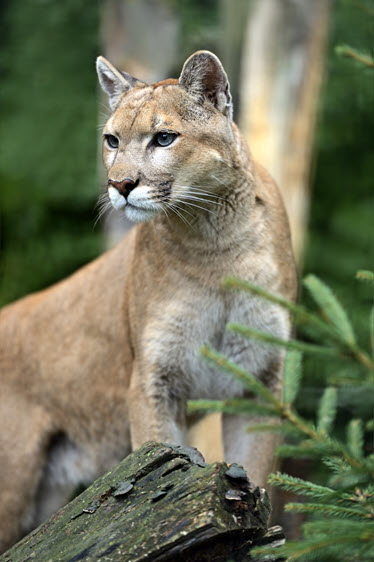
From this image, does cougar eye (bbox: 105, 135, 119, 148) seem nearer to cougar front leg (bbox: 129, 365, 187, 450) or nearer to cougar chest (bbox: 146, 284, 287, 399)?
cougar chest (bbox: 146, 284, 287, 399)

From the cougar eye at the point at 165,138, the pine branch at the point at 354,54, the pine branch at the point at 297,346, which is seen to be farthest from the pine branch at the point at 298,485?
the cougar eye at the point at 165,138

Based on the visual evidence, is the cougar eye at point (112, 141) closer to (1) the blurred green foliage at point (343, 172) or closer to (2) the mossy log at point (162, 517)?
(2) the mossy log at point (162, 517)

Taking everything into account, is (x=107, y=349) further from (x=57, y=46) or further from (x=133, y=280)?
(x=57, y=46)

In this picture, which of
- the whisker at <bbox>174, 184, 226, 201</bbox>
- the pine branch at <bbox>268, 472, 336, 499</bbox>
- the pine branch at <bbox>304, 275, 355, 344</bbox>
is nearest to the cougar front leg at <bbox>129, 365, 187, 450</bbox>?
the whisker at <bbox>174, 184, 226, 201</bbox>

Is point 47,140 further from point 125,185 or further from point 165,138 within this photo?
point 125,185

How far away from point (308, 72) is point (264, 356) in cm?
478

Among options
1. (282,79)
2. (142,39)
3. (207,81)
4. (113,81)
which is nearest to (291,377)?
(207,81)

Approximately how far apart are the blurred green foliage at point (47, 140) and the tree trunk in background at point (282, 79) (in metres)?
3.85

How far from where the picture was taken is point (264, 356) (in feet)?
14.9

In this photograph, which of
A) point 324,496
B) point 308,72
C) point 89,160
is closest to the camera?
point 324,496

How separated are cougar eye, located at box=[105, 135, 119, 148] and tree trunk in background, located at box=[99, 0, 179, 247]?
4866mm

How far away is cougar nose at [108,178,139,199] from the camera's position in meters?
3.96

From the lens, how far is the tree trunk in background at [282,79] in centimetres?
834

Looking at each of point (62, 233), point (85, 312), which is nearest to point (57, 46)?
point (62, 233)
